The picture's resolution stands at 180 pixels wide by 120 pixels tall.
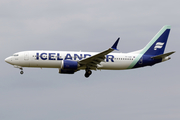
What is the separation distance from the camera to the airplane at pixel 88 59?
59.8m

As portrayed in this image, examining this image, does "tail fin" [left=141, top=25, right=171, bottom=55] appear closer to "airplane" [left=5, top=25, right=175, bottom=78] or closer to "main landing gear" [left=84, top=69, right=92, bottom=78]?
"airplane" [left=5, top=25, right=175, bottom=78]

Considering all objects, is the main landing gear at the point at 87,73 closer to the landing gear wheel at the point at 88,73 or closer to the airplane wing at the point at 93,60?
the landing gear wheel at the point at 88,73

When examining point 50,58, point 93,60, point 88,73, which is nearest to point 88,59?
point 93,60

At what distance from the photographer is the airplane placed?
59812mm

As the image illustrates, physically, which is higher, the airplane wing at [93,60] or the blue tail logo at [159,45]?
the blue tail logo at [159,45]

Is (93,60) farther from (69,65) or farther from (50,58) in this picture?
(50,58)

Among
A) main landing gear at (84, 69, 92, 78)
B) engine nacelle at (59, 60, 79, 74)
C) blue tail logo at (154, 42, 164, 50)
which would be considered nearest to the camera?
engine nacelle at (59, 60, 79, 74)

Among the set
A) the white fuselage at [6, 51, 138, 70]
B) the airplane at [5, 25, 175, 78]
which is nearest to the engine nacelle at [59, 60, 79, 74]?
the airplane at [5, 25, 175, 78]

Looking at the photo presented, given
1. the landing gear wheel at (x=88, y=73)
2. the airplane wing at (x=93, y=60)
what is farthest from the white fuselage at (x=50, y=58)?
the landing gear wheel at (x=88, y=73)

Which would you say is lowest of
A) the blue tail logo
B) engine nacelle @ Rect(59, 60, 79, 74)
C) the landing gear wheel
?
the landing gear wheel

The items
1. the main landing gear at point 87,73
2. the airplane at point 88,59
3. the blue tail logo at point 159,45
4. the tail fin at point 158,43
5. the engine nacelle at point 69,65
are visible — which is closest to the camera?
the engine nacelle at point 69,65

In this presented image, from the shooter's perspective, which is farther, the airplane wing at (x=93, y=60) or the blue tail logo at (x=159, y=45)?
the blue tail logo at (x=159, y=45)

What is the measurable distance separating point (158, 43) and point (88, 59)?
48.2 feet

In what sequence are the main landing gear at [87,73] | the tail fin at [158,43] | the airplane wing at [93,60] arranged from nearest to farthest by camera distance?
the airplane wing at [93,60] → the main landing gear at [87,73] → the tail fin at [158,43]
